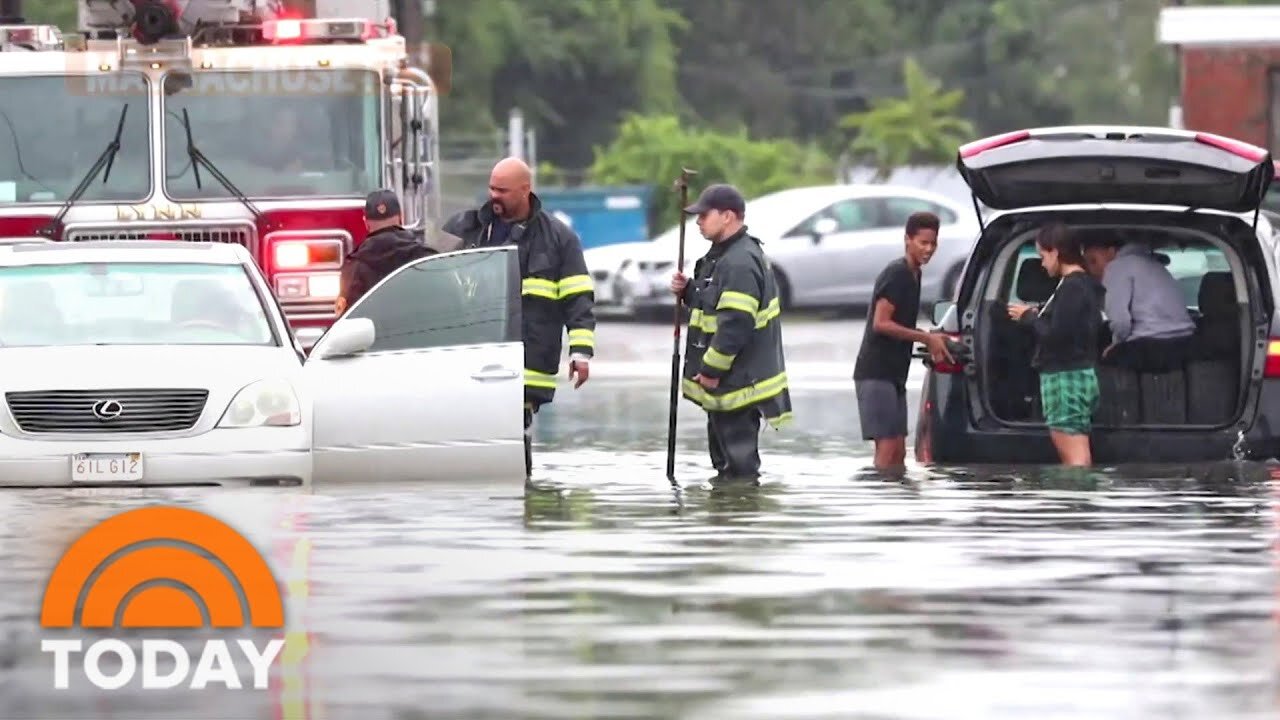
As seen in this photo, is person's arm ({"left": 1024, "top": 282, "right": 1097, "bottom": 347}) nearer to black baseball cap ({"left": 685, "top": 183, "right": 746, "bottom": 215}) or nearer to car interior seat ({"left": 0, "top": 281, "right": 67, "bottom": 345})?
black baseball cap ({"left": 685, "top": 183, "right": 746, "bottom": 215})

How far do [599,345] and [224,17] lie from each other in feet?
42.0

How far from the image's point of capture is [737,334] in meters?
14.9

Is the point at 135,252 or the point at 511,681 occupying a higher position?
the point at 135,252

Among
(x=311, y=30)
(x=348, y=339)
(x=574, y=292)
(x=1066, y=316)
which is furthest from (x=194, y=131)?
(x=1066, y=316)

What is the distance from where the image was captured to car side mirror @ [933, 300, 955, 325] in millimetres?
15352

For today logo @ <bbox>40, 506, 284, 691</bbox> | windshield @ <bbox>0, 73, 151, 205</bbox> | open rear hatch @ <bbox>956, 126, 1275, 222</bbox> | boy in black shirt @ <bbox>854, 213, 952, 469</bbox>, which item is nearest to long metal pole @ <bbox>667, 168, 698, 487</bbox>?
boy in black shirt @ <bbox>854, 213, 952, 469</bbox>

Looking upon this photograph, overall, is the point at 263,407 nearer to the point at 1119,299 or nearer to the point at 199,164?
the point at 1119,299

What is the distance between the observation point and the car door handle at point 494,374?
46.8 ft

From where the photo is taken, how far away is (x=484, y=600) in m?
10.8

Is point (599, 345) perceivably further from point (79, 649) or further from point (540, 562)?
point (79, 649)

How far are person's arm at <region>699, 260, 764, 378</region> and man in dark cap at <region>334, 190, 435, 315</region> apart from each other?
6.02 feet

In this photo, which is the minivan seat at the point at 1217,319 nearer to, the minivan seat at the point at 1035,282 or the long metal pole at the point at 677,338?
the minivan seat at the point at 1035,282

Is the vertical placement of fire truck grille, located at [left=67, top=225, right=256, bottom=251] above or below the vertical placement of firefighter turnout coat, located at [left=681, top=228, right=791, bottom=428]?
above

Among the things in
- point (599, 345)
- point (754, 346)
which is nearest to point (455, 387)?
point (754, 346)
